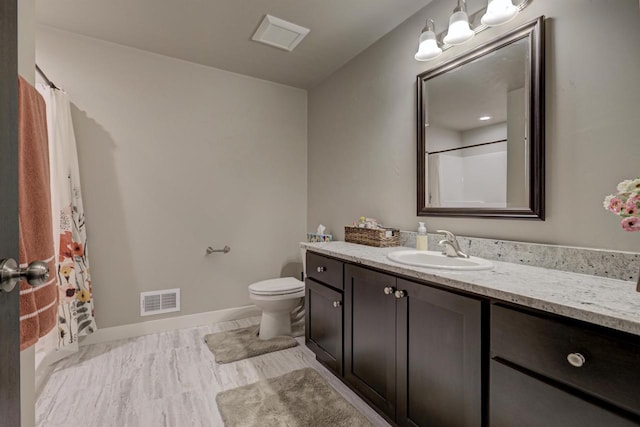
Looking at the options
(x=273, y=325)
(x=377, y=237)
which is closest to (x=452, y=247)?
(x=377, y=237)

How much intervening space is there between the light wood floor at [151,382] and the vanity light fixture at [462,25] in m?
2.04

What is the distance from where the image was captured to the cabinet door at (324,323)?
1.82 metres

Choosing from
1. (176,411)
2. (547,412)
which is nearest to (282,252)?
(176,411)

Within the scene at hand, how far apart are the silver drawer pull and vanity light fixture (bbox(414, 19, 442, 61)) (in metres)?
1.65

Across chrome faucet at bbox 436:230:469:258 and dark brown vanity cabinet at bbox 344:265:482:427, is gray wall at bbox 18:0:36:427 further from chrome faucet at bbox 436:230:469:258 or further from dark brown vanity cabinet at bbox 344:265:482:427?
chrome faucet at bbox 436:230:469:258

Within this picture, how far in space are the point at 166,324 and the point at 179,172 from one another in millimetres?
1327

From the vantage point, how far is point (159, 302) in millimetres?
2637

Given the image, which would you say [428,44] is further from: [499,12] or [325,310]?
[325,310]

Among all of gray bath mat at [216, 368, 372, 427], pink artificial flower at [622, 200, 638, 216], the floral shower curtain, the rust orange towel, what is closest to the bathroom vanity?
gray bath mat at [216, 368, 372, 427]

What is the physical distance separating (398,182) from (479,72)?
2.66ft

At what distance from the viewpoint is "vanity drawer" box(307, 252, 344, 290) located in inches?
72.0

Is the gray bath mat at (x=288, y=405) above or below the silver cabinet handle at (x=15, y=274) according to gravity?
below

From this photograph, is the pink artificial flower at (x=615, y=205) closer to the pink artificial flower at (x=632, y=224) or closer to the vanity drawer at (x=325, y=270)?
the pink artificial flower at (x=632, y=224)

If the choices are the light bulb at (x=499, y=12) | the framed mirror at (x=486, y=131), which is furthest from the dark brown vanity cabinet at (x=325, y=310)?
the light bulb at (x=499, y=12)
